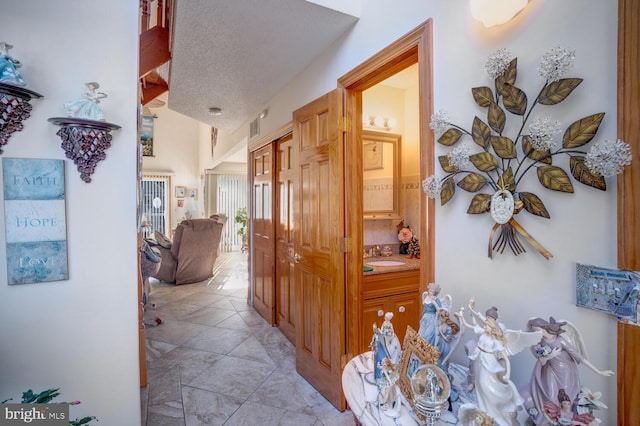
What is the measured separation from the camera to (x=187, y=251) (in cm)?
562

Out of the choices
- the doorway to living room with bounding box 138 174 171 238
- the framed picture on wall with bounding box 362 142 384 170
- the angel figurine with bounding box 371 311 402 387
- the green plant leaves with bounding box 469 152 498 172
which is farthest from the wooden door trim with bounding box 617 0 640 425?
the doorway to living room with bounding box 138 174 171 238

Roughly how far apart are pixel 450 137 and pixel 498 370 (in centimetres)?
89

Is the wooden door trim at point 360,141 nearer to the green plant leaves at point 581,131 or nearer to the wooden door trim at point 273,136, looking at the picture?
the green plant leaves at point 581,131

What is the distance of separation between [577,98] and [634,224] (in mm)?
395

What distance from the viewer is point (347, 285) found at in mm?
2178

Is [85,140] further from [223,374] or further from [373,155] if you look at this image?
[373,155]

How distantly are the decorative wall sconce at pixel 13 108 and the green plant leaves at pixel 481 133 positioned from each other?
6.27 ft

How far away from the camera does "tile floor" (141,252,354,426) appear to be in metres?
2.17

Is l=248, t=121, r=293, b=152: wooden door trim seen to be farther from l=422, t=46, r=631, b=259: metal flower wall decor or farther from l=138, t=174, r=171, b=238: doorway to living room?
l=138, t=174, r=171, b=238: doorway to living room

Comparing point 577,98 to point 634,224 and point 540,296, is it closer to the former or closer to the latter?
point 634,224

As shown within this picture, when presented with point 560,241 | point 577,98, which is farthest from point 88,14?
point 560,241

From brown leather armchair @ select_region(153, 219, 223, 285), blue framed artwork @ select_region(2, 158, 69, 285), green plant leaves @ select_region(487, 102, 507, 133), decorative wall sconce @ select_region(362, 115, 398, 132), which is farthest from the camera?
brown leather armchair @ select_region(153, 219, 223, 285)

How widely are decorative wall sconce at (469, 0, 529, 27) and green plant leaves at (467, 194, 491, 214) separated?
626 millimetres

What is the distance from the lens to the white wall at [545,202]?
2.89 feet
